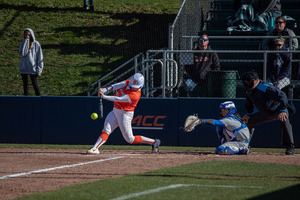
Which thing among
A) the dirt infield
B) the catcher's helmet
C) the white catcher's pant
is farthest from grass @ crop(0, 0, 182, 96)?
the catcher's helmet

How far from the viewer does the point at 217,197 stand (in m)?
5.98

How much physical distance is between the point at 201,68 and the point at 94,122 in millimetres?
3238

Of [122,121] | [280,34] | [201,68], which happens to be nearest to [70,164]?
[122,121]

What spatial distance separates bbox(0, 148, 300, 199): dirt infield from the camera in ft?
23.5

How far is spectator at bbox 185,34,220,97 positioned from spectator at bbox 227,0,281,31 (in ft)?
12.6

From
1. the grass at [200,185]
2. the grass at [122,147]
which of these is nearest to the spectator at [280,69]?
Answer: the grass at [122,147]

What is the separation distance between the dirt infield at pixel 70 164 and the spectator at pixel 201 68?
2.26 m

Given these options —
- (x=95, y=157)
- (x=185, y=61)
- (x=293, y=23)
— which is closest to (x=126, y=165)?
(x=95, y=157)

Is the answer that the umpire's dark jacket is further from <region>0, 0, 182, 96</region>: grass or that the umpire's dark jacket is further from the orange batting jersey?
<region>0, 0, 182, 96</region>: grass

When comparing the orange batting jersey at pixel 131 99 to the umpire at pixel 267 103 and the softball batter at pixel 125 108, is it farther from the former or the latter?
the umpire at pixel 267 103

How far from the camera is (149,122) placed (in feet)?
43.8

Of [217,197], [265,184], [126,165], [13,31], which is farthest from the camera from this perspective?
[13,31]

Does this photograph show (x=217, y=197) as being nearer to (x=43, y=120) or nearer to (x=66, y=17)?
(x=43, y=120)

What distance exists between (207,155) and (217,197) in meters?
4.88
